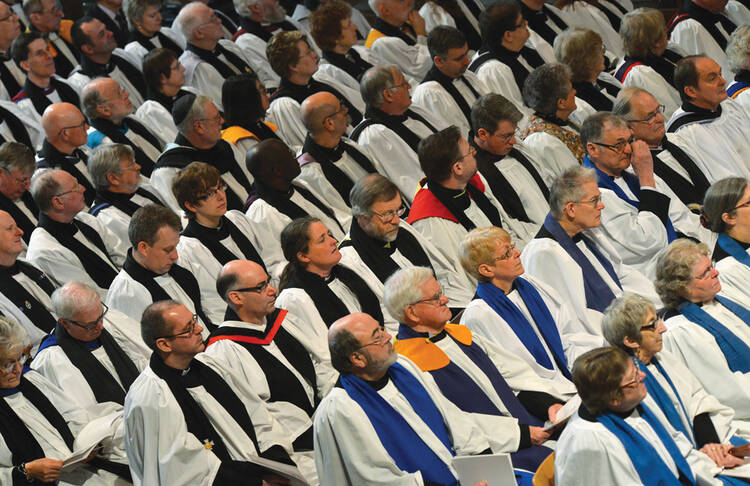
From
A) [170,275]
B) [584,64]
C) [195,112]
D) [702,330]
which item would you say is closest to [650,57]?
[584,64]

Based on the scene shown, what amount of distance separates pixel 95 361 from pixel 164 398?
833 mm

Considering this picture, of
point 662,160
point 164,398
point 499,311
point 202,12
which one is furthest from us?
point 202,12

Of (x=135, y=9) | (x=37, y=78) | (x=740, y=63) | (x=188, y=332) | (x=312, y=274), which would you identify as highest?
(x=135, y=9)

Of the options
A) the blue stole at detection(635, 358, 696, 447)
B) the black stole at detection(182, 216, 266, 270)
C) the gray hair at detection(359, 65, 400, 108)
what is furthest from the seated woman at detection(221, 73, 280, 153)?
the blue stole at detection(635, 358, 696, 447)

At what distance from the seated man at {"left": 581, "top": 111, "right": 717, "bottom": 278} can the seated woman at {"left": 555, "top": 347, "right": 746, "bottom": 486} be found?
2.11m

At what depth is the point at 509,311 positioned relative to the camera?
5.34 meters

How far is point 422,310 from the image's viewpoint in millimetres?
4965

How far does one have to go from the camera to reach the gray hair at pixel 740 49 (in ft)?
24.8

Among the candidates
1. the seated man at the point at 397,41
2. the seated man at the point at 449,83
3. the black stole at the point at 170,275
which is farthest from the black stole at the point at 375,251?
the seated man at the point at 397,41

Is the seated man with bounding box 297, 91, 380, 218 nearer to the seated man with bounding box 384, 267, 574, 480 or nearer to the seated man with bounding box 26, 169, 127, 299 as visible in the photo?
the seated man with bounding box 26, 169, 127, 299

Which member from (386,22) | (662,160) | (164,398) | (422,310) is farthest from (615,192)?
(386,22)

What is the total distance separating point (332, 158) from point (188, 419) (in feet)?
9.25

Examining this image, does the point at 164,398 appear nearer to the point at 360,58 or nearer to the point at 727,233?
the point at 727,233

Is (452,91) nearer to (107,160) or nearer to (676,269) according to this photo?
(107,160)
